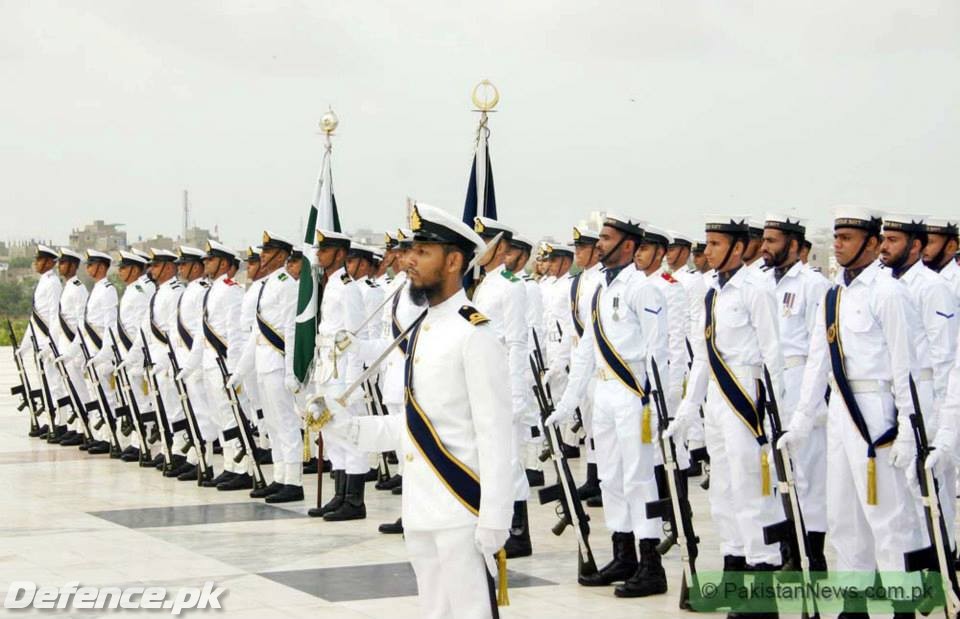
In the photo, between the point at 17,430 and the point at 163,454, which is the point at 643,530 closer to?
the point at 163,454

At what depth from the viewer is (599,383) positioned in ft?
28.6

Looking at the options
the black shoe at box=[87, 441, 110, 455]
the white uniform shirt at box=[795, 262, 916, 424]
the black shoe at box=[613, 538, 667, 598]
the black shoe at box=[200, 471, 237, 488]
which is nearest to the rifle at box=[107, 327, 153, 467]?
the black shoe at box=[87, 441, 110, 455]

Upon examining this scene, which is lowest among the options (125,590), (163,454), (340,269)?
(125,590)

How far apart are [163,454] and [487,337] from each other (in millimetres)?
10346

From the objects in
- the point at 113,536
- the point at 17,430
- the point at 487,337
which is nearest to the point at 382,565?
the point at 113,536

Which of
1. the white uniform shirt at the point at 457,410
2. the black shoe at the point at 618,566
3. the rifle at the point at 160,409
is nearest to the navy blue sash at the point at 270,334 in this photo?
the rifle at the point at 160,409

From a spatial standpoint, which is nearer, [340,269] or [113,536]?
[113,536]

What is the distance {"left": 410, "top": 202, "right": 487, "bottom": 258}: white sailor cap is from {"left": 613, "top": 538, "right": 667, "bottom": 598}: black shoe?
11.0ft

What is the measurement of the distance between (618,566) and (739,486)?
118 centimetres

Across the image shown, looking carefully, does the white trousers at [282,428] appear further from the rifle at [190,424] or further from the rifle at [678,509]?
the rifle at [678,509]

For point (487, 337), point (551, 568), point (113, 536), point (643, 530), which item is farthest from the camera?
point (113, 536)

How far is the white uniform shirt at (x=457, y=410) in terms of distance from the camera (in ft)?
16.9

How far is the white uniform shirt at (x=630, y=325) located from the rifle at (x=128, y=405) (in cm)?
757

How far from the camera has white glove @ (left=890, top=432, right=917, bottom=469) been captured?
6770mm
